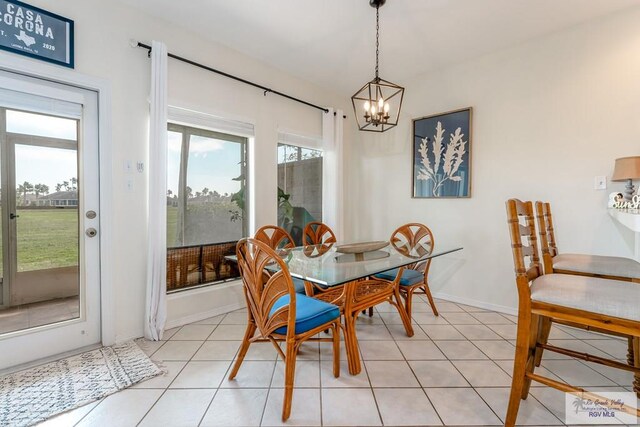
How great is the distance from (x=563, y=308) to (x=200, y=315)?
2.76 meters

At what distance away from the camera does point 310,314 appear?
1.64 metres

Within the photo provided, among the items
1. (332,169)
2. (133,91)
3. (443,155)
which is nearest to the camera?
(133,91)

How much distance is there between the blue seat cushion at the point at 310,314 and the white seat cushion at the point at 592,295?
3.43 feet

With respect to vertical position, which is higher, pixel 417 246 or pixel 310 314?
pixel 417 246

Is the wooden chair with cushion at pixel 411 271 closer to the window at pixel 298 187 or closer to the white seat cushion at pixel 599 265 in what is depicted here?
the white seat cushion at pixel 599 265

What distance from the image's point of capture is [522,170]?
2.88m

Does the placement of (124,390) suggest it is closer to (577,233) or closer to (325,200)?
(325,200)

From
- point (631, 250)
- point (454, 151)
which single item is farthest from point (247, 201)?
point (631, 250)

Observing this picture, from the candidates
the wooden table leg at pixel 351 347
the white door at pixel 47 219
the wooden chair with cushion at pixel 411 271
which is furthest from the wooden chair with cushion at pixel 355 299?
the white door at pixel 47 219

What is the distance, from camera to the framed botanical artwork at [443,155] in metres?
3.22

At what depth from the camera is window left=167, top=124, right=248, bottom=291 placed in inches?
106

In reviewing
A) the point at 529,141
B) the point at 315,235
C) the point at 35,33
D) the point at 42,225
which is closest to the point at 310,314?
the point at 315,235

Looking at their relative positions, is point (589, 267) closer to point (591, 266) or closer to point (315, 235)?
point (591, 266)

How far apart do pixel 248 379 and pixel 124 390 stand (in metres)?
0.72
